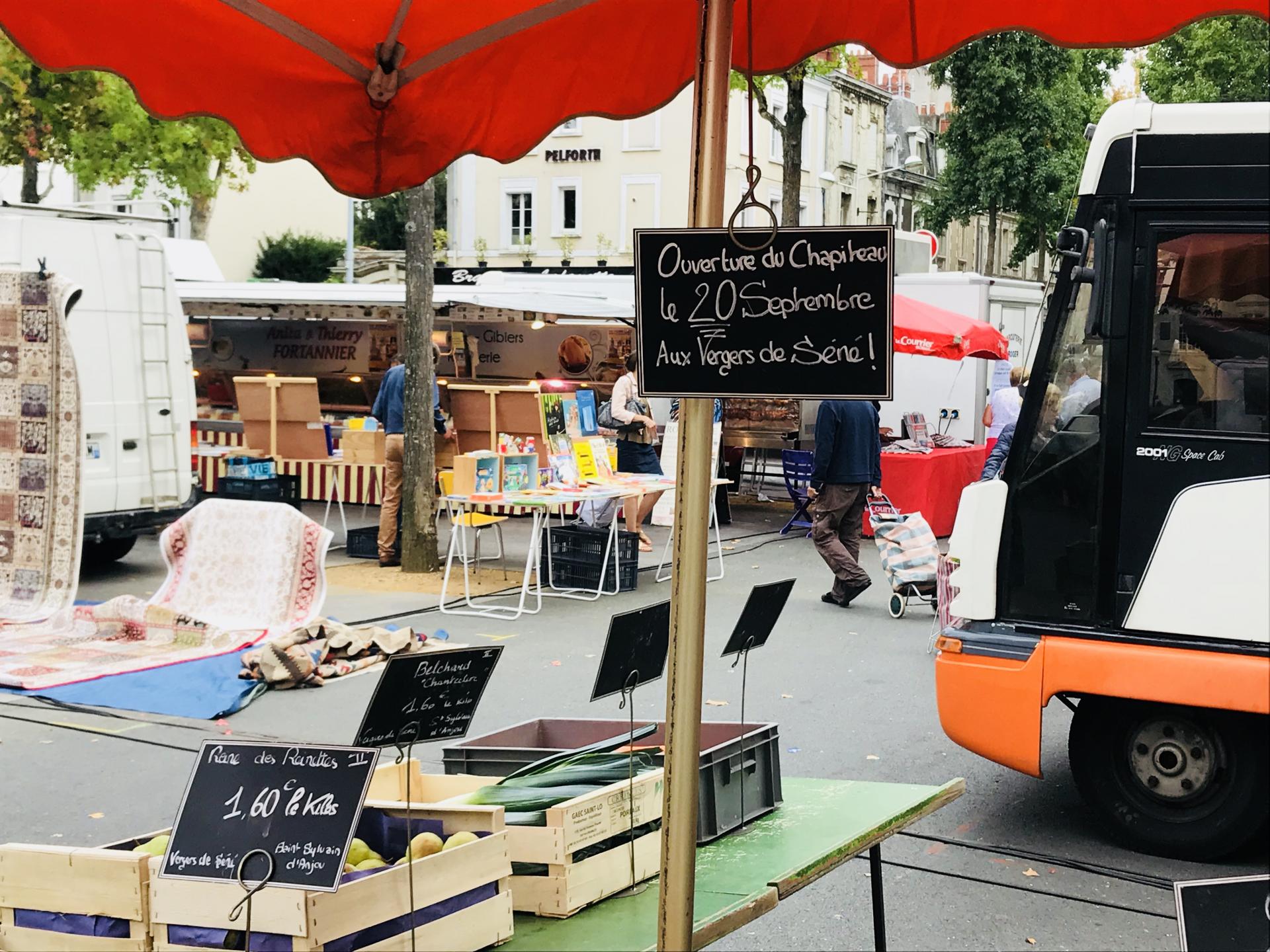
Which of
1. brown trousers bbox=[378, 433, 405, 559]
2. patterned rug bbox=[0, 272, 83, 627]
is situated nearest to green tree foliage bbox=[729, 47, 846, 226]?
brown trousers bbox=[378, 433, 405, 559]

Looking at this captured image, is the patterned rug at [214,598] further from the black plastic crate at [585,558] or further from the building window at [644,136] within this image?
the building window at [644,136]

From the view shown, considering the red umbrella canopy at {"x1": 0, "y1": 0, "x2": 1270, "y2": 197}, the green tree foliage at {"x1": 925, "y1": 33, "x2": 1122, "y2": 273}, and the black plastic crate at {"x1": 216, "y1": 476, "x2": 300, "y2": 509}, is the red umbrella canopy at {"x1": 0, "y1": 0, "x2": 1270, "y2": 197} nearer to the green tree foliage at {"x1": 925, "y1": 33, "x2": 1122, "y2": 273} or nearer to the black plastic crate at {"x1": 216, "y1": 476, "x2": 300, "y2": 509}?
the black plastic crate at {"x1": 216, "y1": 476, "x2": 300, "y2": 509}

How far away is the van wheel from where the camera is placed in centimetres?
1287

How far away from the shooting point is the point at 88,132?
1733 centimetres

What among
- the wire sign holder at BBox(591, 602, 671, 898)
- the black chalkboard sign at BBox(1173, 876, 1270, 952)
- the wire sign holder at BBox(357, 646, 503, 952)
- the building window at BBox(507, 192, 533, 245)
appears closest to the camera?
the black chalkboard sign at BBox(1173, 876, 1270, 952)

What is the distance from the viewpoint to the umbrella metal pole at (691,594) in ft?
9.82

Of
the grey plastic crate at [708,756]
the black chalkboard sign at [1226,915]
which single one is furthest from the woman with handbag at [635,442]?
the black chalkboard sign at [1226,915]

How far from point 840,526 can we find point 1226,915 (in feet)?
30.3

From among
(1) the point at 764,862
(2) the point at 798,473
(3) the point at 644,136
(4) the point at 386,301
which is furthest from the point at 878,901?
(3) the point at 644,136

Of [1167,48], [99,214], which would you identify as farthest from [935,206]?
[99,214]

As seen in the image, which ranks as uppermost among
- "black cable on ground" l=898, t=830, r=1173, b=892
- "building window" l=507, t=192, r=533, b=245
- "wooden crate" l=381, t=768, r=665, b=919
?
"building window" l=507, t=192, r=533, b=245

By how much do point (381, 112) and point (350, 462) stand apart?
39.9ft

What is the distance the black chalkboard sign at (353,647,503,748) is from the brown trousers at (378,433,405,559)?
976cm

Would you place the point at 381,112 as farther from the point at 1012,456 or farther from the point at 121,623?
the point at 121,623
